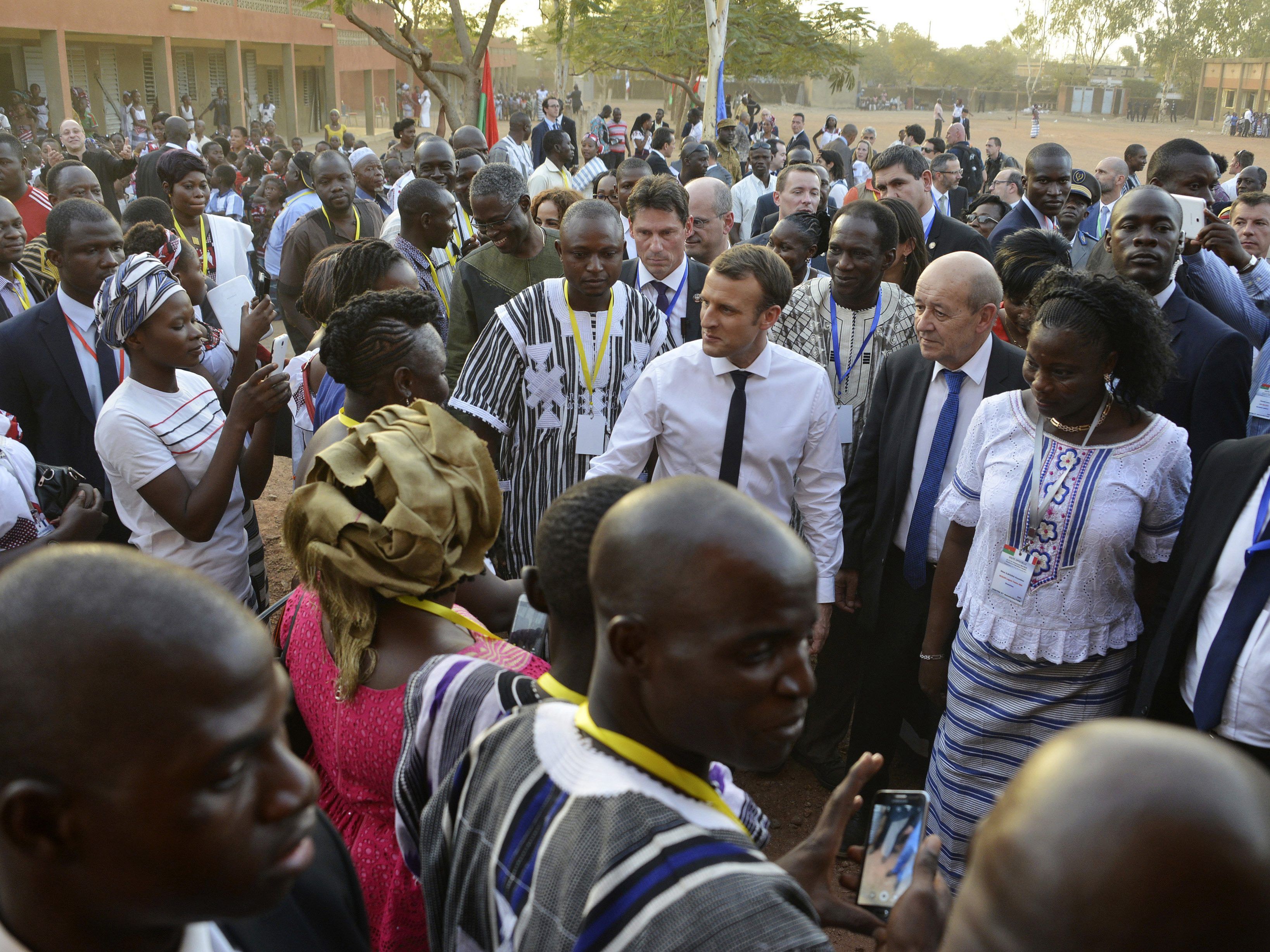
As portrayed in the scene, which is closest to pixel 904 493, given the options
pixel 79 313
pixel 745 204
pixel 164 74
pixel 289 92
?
pixel 79 313

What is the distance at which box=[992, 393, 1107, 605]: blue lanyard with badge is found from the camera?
9.42ft

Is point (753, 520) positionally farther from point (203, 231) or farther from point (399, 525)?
point (203, 231)

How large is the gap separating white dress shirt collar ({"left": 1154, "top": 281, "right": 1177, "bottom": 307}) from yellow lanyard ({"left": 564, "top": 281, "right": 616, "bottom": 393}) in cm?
218

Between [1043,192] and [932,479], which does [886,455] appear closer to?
[932,479]

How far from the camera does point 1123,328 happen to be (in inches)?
111

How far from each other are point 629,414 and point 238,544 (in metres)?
1.47

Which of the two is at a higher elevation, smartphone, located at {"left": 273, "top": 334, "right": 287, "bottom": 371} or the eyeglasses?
the eyeglasses

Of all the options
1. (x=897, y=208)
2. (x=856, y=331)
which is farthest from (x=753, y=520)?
(x=897, y=208)

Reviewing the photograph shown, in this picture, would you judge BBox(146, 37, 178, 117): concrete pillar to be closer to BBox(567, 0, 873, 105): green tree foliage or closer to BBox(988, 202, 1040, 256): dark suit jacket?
BBox(567, 0, 873, 105): green tree foliage

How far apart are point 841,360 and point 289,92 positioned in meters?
40.1

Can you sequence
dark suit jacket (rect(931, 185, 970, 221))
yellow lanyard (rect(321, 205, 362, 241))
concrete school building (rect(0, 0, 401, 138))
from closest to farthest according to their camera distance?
yellow lanyard (rect(321, 205, 362, 241))
dark suit jacket (rect(931, 185, 970, 221))
concrete school building (rect(0, 0, 401, 138))

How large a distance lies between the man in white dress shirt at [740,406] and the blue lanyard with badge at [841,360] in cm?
62

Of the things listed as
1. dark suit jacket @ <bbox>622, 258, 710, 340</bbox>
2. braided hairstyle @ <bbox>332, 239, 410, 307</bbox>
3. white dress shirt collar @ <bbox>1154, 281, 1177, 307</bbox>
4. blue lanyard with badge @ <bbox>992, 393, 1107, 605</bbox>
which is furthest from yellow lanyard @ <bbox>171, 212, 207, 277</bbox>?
white dress shirt collar @ <bbox>1154, 281, 1177, 307</bbox>

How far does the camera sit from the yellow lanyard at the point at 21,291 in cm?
483
